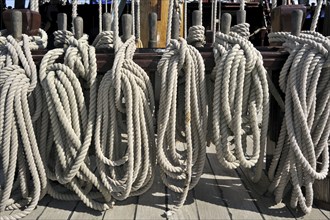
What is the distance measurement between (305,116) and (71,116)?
106 cm

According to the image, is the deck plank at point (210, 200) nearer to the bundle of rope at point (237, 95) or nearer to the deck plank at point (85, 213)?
the bundle of rope at point (237, 95)

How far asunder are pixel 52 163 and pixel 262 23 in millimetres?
6592

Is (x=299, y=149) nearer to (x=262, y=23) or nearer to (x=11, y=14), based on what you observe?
(x=11, y=14)

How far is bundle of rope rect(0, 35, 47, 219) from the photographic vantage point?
1.55 m

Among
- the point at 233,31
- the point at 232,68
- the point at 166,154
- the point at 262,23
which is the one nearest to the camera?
the point at 232,68

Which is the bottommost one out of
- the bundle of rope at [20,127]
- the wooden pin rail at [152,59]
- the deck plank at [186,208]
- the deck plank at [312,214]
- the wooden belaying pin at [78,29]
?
the deck plank at [312,214]

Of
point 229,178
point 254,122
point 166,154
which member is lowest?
point 229,178

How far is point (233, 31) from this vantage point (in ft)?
6.39

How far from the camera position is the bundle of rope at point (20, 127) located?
61.0 inches

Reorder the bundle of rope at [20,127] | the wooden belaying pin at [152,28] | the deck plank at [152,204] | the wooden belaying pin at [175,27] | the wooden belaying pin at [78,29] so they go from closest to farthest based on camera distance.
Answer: the bundle of rope at [20,127] → the deck plank at [152,204] → the wooden belaying pin at [78,29] → the wooden belaying pin at [152,28] → the wooden belaying pin at [175,27]

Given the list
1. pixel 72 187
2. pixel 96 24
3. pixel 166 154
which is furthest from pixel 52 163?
pixel 96 24

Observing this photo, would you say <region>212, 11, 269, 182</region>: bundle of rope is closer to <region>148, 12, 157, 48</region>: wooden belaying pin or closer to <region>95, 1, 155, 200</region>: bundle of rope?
<region>95, 1, 155, 200</region>: bundle of rope

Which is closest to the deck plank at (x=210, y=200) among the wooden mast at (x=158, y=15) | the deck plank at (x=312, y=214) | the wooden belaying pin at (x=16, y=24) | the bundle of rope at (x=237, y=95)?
the bundle of rope at (x=237, y=95)

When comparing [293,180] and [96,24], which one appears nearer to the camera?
[293,180]
